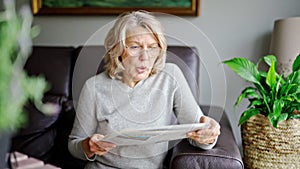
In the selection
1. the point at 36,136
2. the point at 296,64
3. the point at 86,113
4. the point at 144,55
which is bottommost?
the point at 36,136

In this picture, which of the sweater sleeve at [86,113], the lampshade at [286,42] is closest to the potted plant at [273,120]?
the lampshade at [286,42]

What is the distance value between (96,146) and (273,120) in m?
0.73

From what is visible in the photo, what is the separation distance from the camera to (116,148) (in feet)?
4.58

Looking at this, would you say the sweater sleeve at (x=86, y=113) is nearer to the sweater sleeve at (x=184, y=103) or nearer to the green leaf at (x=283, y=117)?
the sweater sleeve at (x=184, y=103)

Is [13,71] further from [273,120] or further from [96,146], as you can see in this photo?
[273,120]

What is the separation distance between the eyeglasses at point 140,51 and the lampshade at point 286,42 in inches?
29.3

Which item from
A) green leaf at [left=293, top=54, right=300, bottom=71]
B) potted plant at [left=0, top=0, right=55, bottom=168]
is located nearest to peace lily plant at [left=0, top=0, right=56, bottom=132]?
potted plant at [left=0, top=0, right=55, bottom=168]

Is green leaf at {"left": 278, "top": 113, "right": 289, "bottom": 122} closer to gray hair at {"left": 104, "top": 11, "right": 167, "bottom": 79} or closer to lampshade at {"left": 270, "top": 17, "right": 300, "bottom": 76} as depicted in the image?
lampshade at {"left": 270, "top": 17, "right": 300, "bottom": 76}

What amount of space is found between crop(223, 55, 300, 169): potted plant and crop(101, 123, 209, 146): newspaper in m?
0.53

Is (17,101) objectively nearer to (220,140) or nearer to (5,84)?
(5,84)

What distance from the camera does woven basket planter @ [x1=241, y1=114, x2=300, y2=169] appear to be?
62.5 inches

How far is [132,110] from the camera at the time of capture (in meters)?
1.34

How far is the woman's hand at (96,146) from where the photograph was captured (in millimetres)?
1271

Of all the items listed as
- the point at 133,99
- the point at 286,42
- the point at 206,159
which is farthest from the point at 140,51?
the point at 286,42
